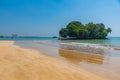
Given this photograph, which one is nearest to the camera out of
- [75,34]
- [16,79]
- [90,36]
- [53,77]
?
[16,79]

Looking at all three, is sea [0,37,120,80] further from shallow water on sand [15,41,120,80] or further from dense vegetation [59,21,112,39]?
dense vegetation [59,21,112,39]

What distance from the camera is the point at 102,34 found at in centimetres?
7825

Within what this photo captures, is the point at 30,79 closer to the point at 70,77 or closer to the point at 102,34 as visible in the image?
the point at 70,77

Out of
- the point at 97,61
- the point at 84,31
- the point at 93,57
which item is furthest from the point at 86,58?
the point at 84,31

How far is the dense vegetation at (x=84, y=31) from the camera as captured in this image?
72.8 metres

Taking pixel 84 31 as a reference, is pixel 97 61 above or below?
below

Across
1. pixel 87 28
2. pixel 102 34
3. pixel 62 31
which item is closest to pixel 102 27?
pixel 102 34

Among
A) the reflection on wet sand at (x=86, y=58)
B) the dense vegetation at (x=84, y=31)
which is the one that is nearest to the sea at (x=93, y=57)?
the reflection on wet sand at (x=86, y=58)

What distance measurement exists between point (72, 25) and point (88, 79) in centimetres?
7117

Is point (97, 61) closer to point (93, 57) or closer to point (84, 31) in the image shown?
point (93, 57)

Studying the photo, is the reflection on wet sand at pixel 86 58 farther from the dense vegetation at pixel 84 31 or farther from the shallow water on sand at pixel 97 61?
the dense vegetation at pixel 84 31

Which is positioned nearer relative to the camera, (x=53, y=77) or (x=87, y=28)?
(x=53, y=77)

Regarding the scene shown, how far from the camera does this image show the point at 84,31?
72312 mm

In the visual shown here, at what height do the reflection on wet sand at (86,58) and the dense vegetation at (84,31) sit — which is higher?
the dense vegetation at (84,31)
